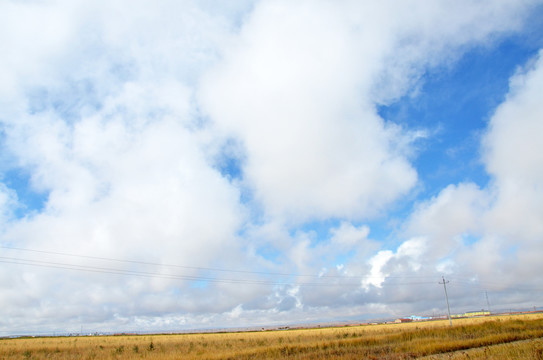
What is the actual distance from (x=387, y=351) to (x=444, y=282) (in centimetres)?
9080

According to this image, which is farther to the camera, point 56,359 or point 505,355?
point 56,359

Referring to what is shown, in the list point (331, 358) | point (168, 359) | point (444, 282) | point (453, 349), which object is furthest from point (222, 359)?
point (444, 282)

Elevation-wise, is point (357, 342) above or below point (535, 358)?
below

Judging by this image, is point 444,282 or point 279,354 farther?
point 444,282

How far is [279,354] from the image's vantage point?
→ 28234 millimetres

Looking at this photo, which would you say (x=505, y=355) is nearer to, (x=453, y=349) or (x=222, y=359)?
(x=453, y=349)

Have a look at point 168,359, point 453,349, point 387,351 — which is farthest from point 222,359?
point 453,349

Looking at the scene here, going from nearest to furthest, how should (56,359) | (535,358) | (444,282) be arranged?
(535,358)
(56,359)
(444,282)

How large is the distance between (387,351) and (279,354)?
899cm

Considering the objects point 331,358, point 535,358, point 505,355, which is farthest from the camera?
point 331,358

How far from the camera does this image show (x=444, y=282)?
339ft

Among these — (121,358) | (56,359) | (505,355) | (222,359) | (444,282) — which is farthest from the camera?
(444,282)

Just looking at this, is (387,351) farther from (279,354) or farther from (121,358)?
(121,358)

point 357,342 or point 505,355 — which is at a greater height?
point 505,355
